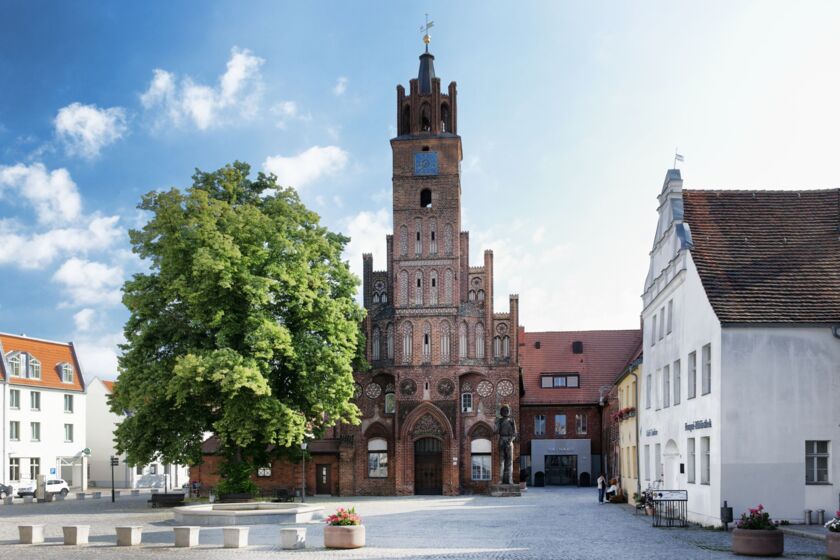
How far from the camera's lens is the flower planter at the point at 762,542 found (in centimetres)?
2019

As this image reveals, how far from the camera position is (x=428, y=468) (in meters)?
54.0

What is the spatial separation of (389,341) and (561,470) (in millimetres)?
19912

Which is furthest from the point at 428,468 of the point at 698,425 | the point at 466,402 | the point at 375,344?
the point at 698,425

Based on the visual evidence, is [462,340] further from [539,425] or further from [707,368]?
[707,368]

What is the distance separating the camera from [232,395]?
37.2m

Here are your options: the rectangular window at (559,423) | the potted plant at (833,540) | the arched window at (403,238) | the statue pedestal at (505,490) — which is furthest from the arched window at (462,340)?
the potted plant at (833,540)

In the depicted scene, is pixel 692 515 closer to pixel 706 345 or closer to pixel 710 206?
pixel 706 345

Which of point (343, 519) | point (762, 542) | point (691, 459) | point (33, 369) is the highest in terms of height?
point (33, 369)

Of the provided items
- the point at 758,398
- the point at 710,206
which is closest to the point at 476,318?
the point at 710,206

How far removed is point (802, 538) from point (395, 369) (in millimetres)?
32645

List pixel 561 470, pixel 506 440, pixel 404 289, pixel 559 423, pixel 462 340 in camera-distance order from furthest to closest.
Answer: pixel 559 423 < pixel 561 470 < pixel 404 289 < pixel 462 340 < pixel 506 440

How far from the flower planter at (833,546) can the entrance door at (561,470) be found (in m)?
49.0

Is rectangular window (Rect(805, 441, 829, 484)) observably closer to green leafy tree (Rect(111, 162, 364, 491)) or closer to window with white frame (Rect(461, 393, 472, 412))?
green leafy tree (Rect(111, 162, 364, 491))

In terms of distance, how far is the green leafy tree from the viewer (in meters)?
38.0
